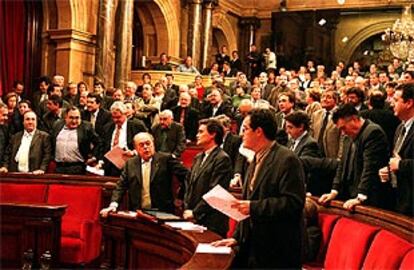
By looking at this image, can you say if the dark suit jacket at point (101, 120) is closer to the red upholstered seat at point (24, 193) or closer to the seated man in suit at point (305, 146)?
the red upholstered seat at point (24, 193)

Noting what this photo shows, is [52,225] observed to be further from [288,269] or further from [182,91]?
[182,91]

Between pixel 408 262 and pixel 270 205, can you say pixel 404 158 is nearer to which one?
pixel 408 262

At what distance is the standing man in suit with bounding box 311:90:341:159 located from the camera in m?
5.28

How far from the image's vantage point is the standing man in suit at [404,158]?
3.58m

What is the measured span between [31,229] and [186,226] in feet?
5.37

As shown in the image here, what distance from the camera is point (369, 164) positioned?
4.01 meters

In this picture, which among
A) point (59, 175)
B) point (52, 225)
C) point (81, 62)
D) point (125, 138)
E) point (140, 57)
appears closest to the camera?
point (52, 225)

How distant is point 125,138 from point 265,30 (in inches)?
615

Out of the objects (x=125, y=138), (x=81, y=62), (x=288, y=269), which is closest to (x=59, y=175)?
(x=125, y=138)

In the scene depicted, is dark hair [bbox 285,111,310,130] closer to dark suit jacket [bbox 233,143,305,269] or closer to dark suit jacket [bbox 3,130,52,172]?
dark suit jacket [bbox 233,143,305,269]

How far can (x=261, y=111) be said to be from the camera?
307 centimetres

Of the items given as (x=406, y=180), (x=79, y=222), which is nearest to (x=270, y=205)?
(x=406, y=180)

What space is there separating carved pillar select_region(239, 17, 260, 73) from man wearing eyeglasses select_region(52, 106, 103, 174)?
1520cm

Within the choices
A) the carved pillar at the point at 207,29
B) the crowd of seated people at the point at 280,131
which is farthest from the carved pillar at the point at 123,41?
the carved pillar at the point at 207,29
